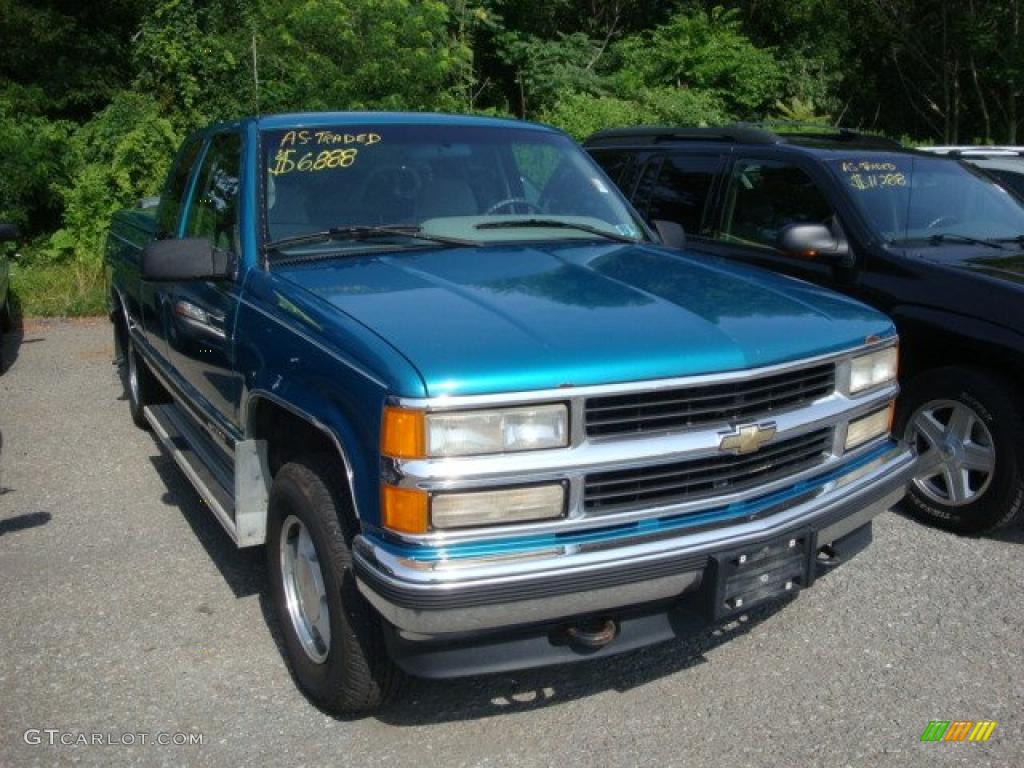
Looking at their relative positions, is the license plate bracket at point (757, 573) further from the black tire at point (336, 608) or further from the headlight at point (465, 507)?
the black tire at point (336, 608)

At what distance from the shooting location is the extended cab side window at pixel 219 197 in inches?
163

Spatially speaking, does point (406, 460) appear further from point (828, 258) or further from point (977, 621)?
point (828, 258)

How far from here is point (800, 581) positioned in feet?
10.6

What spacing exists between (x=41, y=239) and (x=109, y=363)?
5508mm

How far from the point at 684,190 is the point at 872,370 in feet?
9.97

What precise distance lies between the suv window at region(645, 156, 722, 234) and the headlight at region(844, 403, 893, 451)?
2694 millimetres

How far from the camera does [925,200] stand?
18.2ft

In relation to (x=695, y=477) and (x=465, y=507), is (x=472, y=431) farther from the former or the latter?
(x=695, y=477)

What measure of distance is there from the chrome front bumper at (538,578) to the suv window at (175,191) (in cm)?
298

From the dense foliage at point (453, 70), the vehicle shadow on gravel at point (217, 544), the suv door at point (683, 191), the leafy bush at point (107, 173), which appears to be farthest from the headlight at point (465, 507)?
the leafy bush at point (107, 173)

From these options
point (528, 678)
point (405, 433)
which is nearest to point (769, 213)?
point (528, 678)

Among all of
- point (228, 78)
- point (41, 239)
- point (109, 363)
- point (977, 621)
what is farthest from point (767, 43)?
point (977, 621)

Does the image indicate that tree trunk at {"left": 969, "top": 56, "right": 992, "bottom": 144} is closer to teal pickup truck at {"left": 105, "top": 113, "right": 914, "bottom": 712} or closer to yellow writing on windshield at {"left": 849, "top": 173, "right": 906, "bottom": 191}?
yellow writing on windshield at {"left": 849, "top": 173, "right": 906, "bottom": 191}

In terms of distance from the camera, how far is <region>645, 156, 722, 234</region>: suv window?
6219 mm
